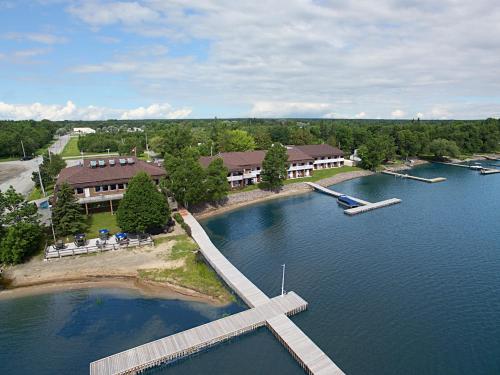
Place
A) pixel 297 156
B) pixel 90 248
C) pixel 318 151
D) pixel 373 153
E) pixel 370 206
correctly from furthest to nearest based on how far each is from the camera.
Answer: pixel 318 151, pixel 373 153, pixel 297 156, pixel 370 206, pixel 90 248

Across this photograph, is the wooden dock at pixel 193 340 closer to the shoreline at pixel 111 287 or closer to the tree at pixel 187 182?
the shoreline at pixel 111 287

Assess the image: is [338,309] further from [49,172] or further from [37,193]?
[49,172]

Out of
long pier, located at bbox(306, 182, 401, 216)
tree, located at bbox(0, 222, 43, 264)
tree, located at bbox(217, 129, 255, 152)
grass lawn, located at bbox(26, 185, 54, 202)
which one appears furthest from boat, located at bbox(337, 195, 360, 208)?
grass lawn, located at bbox(26, 185, 54, 202)

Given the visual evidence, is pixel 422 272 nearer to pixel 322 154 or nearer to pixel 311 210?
pixel 311 210

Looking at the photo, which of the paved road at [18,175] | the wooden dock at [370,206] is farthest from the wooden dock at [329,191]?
the paved road at [18,175]

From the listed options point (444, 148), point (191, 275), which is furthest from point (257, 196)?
point (444, 148)
